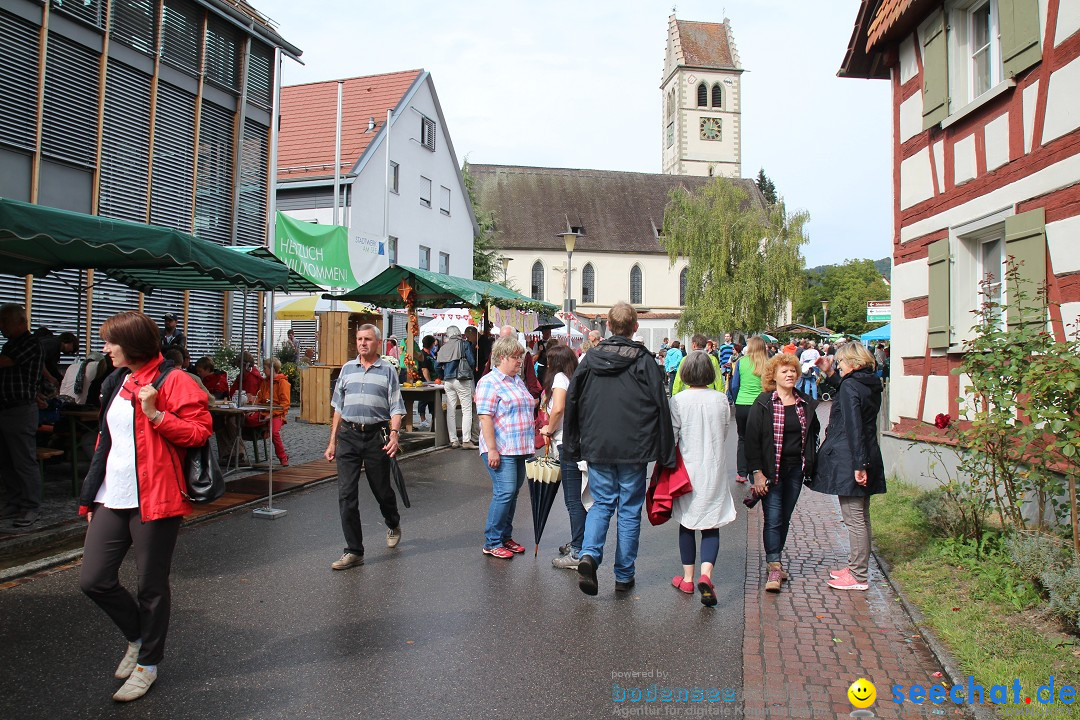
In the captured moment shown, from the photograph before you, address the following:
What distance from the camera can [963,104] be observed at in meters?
9.37

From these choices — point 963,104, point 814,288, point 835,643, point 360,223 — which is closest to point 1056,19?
point 963,104

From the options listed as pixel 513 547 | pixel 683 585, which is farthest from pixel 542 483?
pixel 683 585

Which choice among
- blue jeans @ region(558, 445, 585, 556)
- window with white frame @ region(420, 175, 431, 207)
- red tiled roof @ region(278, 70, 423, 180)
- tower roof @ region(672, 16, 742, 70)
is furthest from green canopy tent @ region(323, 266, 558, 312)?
tower roof @ region(672, 16, 742, 70)

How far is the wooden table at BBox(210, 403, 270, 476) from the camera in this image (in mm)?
9570

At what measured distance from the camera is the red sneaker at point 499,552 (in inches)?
262

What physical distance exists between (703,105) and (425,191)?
49021mm

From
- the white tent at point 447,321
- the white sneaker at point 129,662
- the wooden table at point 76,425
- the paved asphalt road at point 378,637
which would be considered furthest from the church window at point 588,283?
the white sneaker at point 129,662

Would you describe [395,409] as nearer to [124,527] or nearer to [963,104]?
[124,527]

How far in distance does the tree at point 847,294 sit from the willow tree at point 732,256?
139ft

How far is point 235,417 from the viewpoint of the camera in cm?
1036

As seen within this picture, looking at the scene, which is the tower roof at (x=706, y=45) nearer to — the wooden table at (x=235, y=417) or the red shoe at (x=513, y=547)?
the wooden table at (x=235, y=417)

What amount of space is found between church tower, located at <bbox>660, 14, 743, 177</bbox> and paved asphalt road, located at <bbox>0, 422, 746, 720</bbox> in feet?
229

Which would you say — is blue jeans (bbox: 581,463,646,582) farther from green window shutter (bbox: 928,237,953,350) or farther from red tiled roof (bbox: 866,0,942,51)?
red tiled roof (bbox: 866,0,942,51)

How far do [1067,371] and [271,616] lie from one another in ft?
16.3
